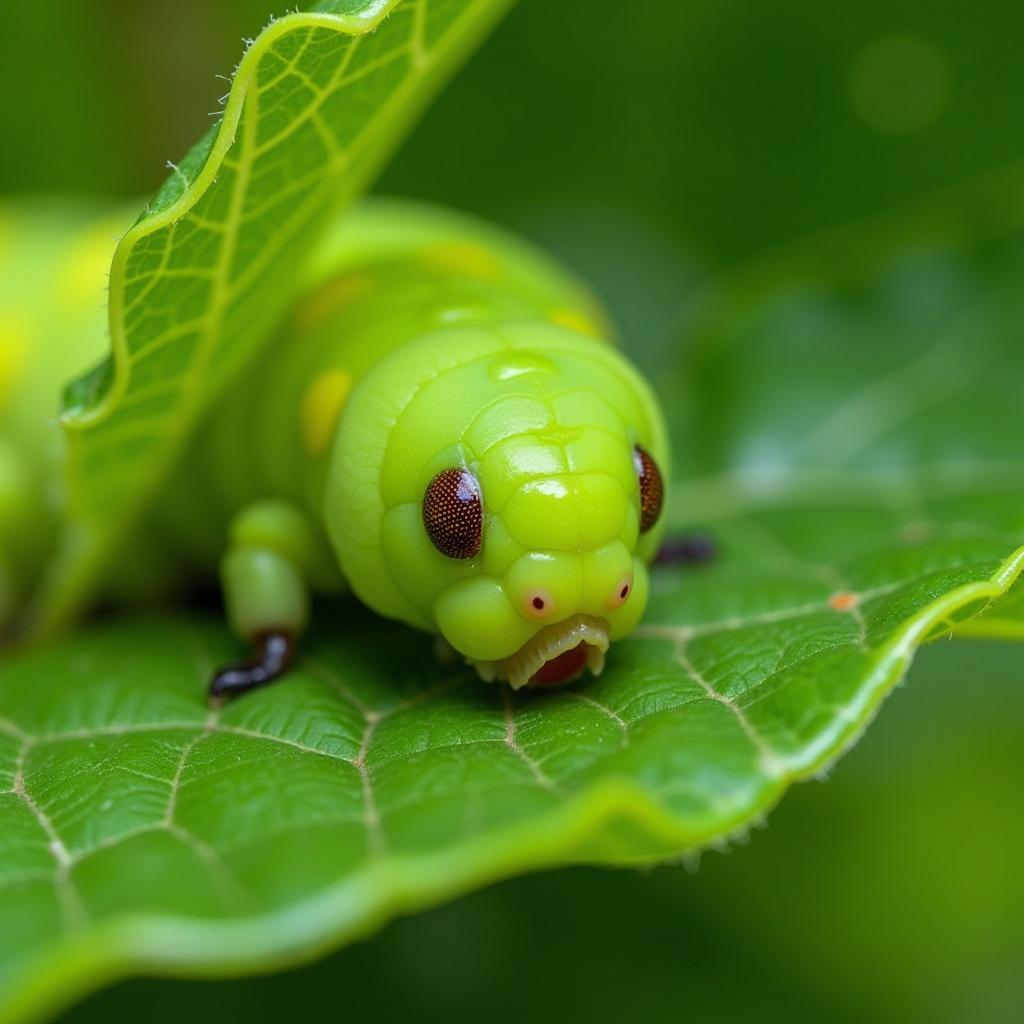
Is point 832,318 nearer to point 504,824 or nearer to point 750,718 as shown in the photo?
point 750,718

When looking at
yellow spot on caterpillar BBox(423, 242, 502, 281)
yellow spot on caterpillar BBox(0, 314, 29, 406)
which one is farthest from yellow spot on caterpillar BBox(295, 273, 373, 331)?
yellow spot on caterpillar BBox(0, 314, 29, 406)

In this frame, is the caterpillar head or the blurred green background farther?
the blurred green background

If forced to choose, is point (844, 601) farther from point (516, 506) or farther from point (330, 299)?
point (330, 299)

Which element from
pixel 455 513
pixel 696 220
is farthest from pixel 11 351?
pixel 696 220

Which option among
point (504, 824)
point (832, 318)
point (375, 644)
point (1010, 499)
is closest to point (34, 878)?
point (504, 824)

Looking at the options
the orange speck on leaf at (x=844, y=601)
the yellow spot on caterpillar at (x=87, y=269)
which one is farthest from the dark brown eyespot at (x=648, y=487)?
the yellow spot on caterpillar at (x=87, y=269)

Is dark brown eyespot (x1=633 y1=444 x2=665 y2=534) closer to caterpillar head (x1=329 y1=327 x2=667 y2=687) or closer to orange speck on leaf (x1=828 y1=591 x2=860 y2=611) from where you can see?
caterpillar head (x1=329 y1=327 x2=667 y2=687)

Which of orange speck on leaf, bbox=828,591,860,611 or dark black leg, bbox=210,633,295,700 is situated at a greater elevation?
orange speck on leaf, bbox=828,591,860,611
